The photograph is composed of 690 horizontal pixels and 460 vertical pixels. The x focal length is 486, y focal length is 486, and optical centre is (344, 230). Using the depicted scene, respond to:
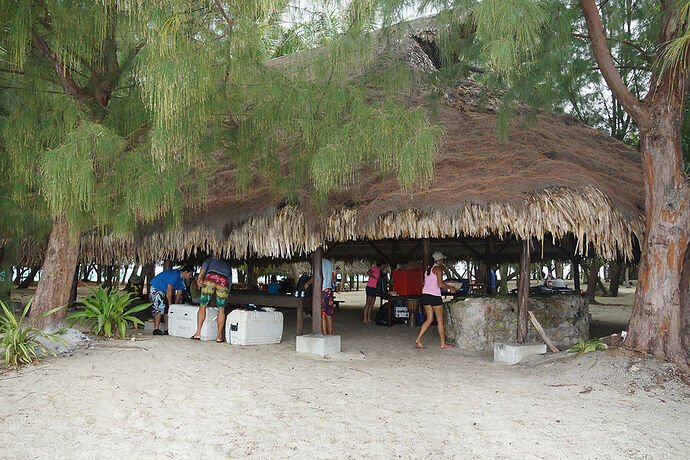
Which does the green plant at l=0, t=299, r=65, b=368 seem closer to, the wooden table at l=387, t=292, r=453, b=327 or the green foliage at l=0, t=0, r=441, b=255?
the green foliage at l=0, t=0, r=441, b=255

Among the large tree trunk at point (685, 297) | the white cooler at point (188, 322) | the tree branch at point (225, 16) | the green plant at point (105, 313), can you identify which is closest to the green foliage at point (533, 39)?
the tree branch at point (225, 16)

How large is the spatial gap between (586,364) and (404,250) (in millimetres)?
7177

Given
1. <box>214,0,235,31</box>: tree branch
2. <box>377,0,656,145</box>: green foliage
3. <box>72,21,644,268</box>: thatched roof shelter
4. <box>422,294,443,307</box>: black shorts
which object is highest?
<box>377,0,656,145</box>: green foliage

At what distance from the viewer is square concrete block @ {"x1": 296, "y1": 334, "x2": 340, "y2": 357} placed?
5641mm

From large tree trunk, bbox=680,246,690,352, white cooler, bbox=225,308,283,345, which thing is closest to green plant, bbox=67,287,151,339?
white cooler, bbox=225,308,283,345

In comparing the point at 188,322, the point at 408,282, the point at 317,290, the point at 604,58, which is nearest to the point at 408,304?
the point at 408,282

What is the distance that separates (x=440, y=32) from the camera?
204 inches

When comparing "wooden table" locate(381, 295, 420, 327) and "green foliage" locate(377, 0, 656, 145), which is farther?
"wooden table" locate(381, 295, 420, 327)

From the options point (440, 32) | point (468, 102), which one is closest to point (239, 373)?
point (440, 32)

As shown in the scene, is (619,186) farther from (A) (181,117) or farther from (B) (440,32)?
(A) (181,117)

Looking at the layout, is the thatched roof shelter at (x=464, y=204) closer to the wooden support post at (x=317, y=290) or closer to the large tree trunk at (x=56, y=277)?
the wooden support post at (x=317, y=290)

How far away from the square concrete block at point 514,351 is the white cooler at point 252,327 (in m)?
2.69

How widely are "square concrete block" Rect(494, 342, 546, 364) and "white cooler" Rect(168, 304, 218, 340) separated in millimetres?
3412

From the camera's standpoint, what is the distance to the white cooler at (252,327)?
5.80 meters
